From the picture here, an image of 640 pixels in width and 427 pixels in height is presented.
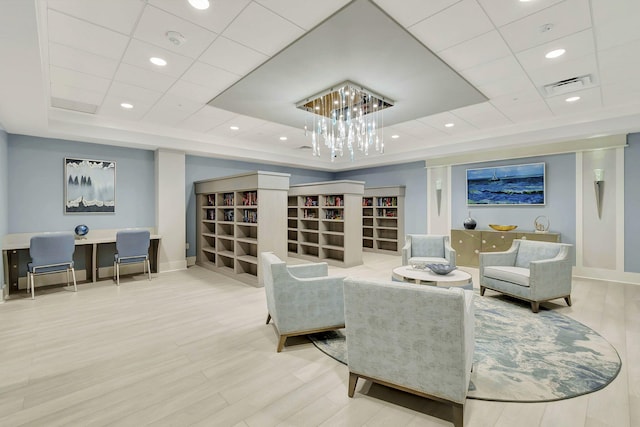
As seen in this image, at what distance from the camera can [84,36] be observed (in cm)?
279

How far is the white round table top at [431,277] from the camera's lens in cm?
319

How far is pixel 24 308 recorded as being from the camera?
12.7ft

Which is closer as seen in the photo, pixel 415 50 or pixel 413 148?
pixel 415 50

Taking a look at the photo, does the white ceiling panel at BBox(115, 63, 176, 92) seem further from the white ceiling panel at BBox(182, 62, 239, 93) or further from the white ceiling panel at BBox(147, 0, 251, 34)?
the white ceiling panel at BBox(147, 0, 251, 34)


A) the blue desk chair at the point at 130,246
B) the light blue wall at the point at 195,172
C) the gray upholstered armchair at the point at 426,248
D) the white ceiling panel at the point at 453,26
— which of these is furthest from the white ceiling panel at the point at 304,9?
the light blue wall at the point at 195,172

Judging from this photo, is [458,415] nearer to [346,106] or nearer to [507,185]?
[346,106]

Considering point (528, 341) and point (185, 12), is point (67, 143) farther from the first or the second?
point (528, 341)

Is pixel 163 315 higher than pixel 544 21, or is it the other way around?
pixel 544 21

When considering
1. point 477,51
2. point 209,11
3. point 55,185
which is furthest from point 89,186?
point 477,51

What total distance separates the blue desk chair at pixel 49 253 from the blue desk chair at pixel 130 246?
24.1 inches

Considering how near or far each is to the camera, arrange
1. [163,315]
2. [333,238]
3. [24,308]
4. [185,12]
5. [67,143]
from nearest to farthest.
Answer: [185,12], [163,315], [24,308], [67,143], [333,238]

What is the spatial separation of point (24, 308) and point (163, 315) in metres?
2.01

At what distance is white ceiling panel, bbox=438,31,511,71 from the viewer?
2870 mm

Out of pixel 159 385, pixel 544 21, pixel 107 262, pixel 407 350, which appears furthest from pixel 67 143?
pixel 544 21
